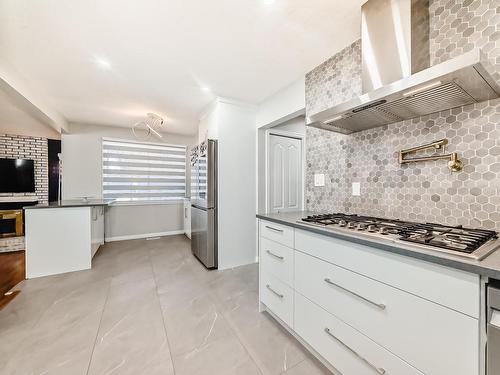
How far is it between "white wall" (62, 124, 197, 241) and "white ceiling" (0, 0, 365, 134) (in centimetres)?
147

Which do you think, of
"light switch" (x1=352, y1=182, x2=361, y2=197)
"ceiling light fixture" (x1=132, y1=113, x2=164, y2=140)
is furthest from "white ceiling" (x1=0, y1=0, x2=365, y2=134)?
"light switch" (x1=352, y1=182, x2=361, y2=197)

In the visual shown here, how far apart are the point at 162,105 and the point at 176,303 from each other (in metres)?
2.73

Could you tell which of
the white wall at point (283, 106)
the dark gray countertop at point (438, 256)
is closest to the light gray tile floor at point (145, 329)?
the dark gray countertop at point (438, 256)

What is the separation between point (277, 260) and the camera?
1690mm

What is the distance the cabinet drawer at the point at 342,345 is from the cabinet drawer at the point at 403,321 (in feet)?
0.13

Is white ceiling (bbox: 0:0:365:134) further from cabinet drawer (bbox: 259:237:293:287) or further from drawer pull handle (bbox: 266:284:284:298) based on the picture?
drawer pull handle (bbox: 266:284:284:298)

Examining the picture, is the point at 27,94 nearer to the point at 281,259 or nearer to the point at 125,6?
the point at 125,6

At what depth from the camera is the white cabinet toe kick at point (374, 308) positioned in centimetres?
74

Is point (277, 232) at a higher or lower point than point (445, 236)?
lower

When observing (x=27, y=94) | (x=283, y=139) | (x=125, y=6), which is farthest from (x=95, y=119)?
(x=283, y=139)

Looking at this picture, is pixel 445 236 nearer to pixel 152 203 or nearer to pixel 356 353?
pixel 356 353

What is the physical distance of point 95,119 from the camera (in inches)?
156

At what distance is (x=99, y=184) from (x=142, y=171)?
839 mm

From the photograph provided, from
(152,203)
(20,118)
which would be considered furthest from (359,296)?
→ (20,118)
